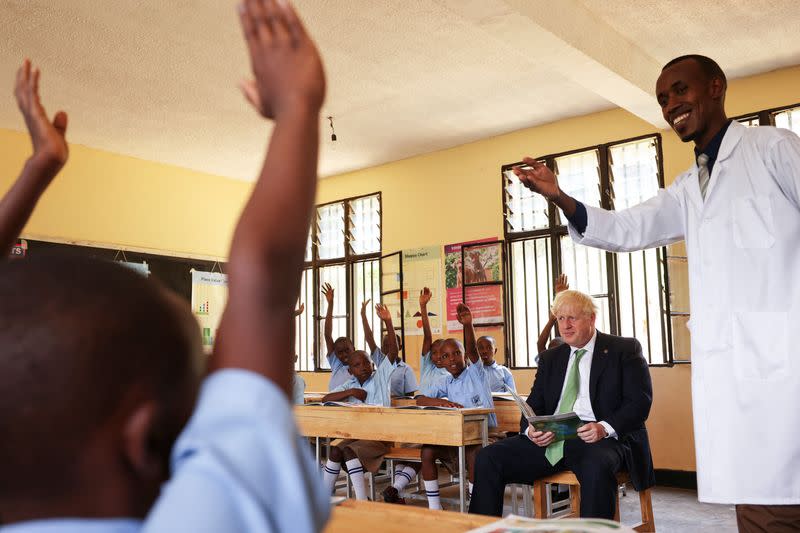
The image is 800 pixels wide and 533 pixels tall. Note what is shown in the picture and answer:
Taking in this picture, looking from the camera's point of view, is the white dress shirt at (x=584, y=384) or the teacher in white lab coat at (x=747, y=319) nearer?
the teacher in white lab coat at (x=747, y=319)

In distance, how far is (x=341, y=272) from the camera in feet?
30.1

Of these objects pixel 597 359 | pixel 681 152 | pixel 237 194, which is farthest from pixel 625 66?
pixel 237 194

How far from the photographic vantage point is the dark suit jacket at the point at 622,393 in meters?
3.62

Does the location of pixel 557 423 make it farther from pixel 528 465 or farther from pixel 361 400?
pixel 361 400

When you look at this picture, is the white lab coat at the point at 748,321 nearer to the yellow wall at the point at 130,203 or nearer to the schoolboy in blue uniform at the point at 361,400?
the schoolboy in blue uniform at the point at 361,400

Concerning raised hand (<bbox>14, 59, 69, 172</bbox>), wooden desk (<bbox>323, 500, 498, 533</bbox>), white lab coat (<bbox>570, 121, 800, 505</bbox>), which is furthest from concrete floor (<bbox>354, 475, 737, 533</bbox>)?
raised hand (<bbox>14, 59, 69, 172</bbox>)

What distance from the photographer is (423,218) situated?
848cm

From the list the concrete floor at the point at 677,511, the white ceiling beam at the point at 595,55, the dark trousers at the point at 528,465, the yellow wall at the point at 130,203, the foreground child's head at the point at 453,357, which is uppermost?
the white ceiling beam at the point at 595,55

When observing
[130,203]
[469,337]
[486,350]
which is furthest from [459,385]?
[130,203]

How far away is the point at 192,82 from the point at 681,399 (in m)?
4.97

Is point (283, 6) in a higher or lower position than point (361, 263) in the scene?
lower

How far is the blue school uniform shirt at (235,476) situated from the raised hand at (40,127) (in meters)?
0.57

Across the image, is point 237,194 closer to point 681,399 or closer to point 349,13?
point 349,13

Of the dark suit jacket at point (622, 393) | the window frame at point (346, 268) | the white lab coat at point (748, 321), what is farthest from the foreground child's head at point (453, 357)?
the white lab coat at point (748, 321)
